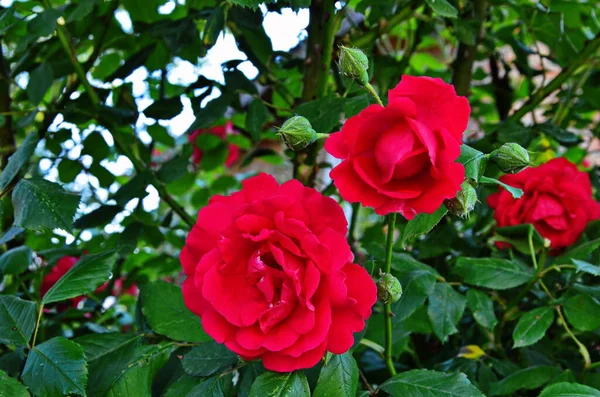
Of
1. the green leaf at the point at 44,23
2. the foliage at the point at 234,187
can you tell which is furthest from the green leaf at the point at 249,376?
the green leaf at the point at 44,23

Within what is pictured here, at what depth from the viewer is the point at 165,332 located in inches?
24.4

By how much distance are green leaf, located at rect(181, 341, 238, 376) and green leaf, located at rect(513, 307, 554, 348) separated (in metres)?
0.29

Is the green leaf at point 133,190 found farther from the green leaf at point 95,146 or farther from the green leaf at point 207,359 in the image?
the green leaf at point 207,359

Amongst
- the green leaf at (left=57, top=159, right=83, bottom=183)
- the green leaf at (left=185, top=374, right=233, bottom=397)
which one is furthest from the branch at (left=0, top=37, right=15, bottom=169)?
the green leaf at (left=185, top=374, right=233, bottom=397)

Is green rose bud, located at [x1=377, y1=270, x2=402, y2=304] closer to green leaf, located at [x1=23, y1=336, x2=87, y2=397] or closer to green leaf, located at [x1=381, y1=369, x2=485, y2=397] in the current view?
green leaf, located at [x1=381, y1=369, x2=485, y2=397]

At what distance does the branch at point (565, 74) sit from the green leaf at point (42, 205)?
64 centimetres

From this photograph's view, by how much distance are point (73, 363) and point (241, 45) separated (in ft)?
1.53

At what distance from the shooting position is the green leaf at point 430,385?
508 millimetres

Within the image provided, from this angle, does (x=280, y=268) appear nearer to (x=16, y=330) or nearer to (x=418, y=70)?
(x=16, y=330)

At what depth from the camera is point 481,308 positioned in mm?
690

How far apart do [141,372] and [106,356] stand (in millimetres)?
52

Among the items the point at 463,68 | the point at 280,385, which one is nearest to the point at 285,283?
the point at 280,385

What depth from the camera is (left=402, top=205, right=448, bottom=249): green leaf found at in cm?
49

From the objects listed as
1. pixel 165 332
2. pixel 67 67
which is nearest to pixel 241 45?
pixel 67 67
